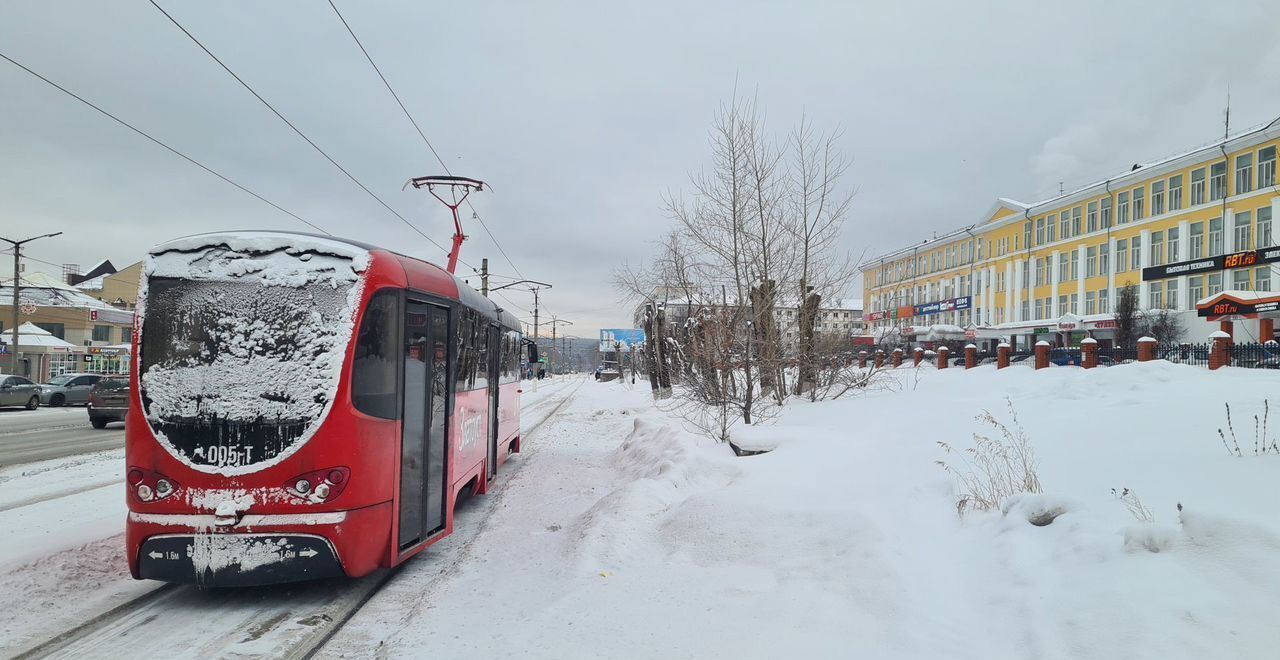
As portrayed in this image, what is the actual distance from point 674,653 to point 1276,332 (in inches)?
1514

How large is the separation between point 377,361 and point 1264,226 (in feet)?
157

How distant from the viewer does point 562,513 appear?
27.9ft

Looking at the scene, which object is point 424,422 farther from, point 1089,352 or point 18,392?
point 18,392

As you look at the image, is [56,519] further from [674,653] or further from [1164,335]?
[1164,335]

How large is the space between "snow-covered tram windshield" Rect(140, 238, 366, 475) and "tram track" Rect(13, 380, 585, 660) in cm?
105

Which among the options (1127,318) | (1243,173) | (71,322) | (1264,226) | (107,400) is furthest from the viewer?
(71,322)

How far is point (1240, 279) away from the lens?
38625 mm

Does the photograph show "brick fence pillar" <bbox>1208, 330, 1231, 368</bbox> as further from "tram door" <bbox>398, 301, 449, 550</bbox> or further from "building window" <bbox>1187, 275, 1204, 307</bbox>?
"building window" <bbox>1187, 275, 1204, 307</bbox>

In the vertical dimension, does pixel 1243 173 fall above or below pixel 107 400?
above

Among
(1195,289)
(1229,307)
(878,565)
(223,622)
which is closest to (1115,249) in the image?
(1195,289)

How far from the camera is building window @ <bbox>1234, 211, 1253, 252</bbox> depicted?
38.4 metres

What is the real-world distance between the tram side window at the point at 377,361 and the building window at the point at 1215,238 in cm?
4911

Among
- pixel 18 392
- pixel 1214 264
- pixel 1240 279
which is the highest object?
pixel 1214 264

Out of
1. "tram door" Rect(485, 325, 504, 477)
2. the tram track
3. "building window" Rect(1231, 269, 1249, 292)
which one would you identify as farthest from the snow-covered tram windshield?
"building window" Rect(1231, 269, 1249, 292)
